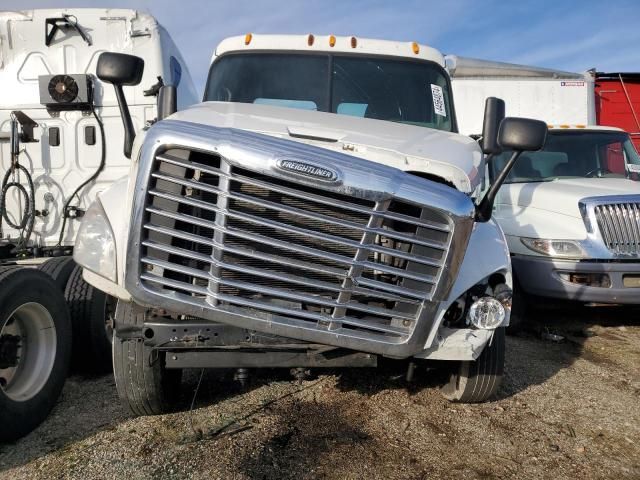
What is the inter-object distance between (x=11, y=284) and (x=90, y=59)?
11.2 feet

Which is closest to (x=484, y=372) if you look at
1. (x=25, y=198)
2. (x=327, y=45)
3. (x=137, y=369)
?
(x=137, y=369)

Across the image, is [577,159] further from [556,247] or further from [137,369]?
[137,369]

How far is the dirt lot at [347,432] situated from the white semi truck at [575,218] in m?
1.20

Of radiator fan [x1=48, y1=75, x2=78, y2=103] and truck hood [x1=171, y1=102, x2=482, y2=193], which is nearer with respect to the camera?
truck hood [x1=171, y1=102, x2=482, y2=193]

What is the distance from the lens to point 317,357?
3.00m

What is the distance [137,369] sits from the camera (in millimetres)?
3125

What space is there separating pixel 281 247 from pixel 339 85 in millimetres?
2147

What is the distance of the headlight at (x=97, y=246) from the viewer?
2793 mm

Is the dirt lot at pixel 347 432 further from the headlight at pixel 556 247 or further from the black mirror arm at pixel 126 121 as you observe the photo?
the black mirror arm at pixel 126 121

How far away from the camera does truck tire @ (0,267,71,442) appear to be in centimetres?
306

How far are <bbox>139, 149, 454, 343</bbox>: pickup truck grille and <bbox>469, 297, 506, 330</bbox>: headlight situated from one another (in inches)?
14.3

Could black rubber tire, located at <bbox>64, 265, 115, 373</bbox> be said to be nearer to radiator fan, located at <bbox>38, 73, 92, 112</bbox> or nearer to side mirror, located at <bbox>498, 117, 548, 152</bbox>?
radiator fan, located at <bbox>38, 73, 92, 112</bbox>

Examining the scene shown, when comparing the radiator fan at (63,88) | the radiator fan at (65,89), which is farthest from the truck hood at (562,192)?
the radiator fan at (63,88)

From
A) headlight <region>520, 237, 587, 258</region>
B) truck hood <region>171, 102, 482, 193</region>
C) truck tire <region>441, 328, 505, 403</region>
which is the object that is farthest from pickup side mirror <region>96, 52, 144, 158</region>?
headlight <region>520, 237, 587, 258</region>
